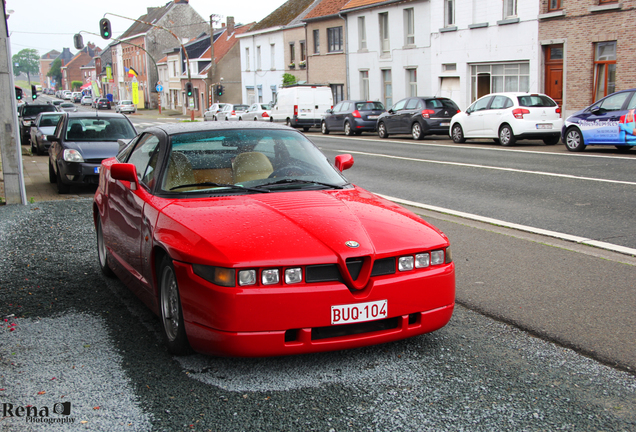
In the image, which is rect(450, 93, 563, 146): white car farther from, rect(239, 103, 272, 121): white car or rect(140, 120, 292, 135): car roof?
rect(239, 103, 272, 121): white car

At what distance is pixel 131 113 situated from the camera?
3179 inches

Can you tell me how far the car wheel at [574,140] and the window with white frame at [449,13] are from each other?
51.7 ft

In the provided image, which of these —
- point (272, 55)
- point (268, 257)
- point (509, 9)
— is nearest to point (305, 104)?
point (509, 9)

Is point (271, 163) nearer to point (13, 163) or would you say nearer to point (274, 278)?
point (274, 278)

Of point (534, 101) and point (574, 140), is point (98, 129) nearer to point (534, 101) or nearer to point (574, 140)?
point (574, 140)

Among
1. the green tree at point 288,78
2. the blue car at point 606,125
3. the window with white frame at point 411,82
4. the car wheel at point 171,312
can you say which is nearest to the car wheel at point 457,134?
the blue car at point 606,125

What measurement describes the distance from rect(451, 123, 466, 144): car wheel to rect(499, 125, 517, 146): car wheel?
6.29 ft

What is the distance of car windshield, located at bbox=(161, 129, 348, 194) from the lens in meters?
4.90

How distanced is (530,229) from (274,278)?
533cm

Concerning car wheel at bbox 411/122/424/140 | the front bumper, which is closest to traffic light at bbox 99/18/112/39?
car wheel at bbox 411/122/424/140

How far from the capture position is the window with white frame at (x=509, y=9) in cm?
2927

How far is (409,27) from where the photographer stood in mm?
36750

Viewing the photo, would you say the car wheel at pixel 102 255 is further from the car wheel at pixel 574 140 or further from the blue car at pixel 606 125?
the car wheel at pixel 574 140

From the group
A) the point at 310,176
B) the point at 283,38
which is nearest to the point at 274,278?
the point at 310,176
